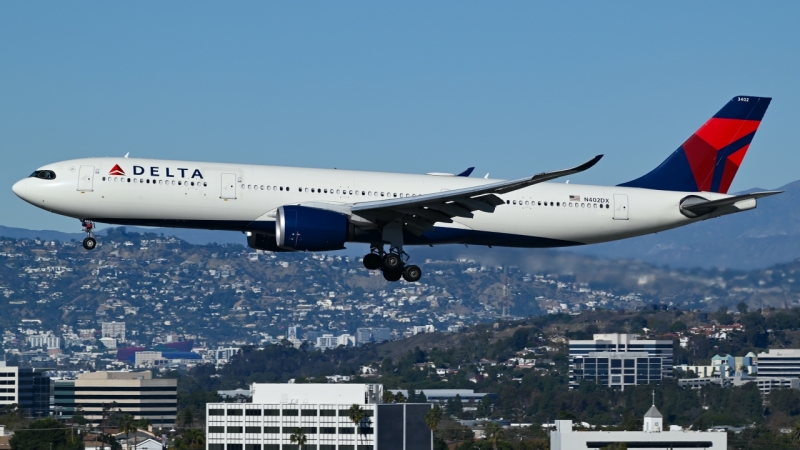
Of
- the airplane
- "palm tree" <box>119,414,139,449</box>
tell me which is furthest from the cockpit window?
"palm tree" <box>119,414,139,449</box>

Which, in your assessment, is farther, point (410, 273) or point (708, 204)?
point (708, 204)

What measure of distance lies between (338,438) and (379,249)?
3753 cm

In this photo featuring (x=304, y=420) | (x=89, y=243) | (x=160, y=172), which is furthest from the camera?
(x=304, y=420)

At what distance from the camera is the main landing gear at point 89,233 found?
1815 inches

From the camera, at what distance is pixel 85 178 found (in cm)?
4450

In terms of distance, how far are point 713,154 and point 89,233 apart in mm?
23956

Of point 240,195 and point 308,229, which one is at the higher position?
point 240,195

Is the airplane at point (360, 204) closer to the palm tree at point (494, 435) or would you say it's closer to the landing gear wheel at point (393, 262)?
the landing gear wheel at point (393, 262)

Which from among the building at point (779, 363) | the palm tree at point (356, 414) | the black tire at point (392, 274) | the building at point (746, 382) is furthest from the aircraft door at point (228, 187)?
the building at point (779, 363)

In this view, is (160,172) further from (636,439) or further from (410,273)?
(636,439)

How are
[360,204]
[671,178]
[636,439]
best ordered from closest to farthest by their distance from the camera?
[360,204] → [671,178] → [636,439]

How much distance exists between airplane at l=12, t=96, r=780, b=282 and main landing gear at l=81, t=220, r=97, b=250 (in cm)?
5

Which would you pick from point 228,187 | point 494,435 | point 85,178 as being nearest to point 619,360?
point 494,435

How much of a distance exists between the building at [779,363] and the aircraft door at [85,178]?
512 ft
